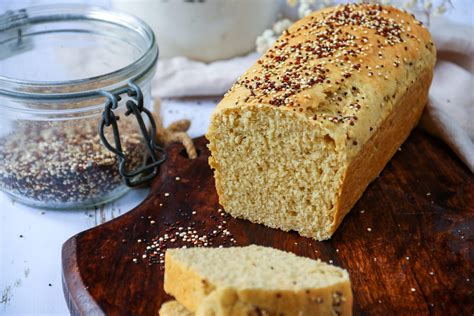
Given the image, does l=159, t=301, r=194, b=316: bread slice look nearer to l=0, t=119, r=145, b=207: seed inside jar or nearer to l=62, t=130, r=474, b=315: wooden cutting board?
l=62, t=130, r=474, b=315: wooden cutting board

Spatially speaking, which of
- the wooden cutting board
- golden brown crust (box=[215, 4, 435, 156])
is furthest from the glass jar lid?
golden brown crust (box=[215, 4, 435, 156])

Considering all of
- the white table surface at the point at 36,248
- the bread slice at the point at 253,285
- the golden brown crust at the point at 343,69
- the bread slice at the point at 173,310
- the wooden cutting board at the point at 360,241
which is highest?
the golden brown crust at the point at 343,69

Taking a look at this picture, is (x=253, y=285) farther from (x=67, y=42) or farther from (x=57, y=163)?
(x=67, y=42)

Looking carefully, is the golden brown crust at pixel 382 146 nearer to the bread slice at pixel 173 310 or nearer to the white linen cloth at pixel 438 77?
the white linen cloth at pixel 438 77

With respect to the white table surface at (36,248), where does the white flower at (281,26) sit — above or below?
above

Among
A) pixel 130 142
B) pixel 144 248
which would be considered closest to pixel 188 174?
pixel 130 142

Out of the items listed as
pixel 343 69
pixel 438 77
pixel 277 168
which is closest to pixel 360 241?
pixel 277 168

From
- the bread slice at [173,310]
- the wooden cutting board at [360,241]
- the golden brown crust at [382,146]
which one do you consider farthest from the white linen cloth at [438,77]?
the bread slice at [173,310]
